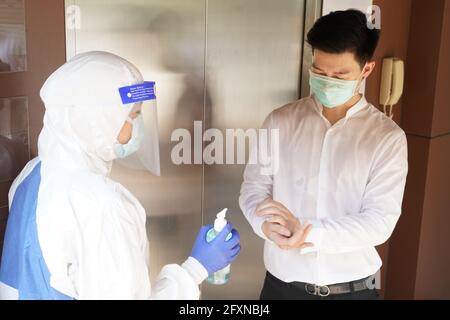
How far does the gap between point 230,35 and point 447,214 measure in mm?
1527

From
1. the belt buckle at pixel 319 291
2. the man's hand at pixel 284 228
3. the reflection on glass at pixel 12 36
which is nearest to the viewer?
the reflection on glass at pixel 12 36

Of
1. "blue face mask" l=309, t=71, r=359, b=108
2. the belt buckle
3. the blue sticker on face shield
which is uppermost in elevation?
the blue sticker on face shield

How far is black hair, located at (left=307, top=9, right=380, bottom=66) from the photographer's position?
1818 millimetres

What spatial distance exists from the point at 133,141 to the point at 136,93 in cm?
14

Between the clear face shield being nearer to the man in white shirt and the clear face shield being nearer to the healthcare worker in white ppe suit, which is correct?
the healthcare worker in white ppe suit

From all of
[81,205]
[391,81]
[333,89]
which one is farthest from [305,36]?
[81,205]

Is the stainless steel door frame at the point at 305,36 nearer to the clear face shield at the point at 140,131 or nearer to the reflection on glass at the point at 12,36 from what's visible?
the clear face shield at the point at 140,131

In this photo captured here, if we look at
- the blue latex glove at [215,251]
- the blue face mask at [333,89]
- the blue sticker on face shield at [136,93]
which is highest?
the blue sticker on face shield at [136,93]

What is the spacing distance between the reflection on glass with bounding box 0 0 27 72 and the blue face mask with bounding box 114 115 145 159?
461mm

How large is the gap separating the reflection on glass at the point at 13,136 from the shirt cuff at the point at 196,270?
0.63 meters

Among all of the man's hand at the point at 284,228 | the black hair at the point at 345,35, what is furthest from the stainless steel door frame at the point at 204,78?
the man's hand at the point at 284,228

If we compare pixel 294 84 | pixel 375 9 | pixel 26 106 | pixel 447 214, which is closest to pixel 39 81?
Answer: pixel 26 106

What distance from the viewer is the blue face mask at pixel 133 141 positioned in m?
1.42

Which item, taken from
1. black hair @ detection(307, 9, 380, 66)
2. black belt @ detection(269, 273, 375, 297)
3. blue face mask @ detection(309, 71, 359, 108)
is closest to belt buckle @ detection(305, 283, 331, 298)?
black belt @ detection(269, 273, 375, 297)
